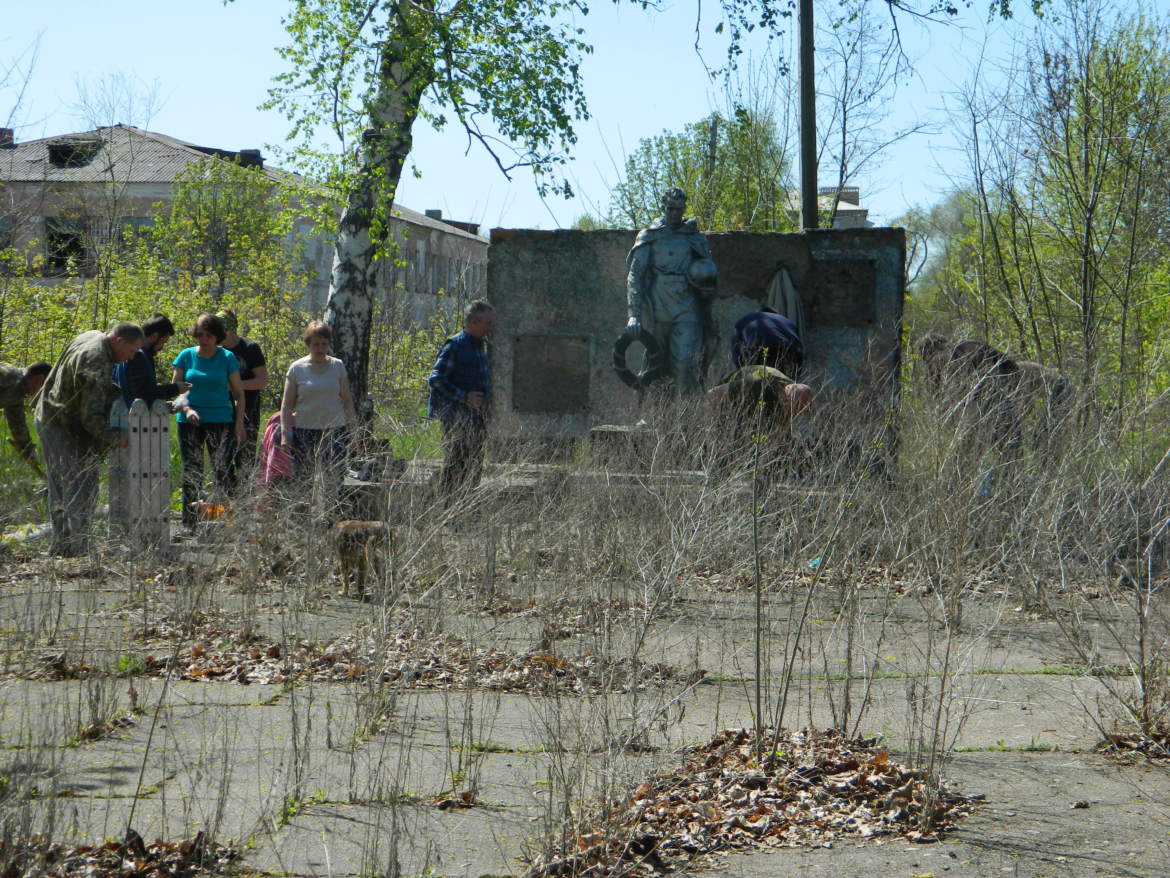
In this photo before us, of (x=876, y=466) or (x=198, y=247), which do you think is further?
(x=198, y=247)

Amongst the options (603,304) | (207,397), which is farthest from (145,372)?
(603,304)

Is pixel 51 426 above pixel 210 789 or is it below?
above

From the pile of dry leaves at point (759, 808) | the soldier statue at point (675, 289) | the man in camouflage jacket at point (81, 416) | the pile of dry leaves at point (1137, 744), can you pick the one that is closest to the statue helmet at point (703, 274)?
the soldier statue at point (675, 289)

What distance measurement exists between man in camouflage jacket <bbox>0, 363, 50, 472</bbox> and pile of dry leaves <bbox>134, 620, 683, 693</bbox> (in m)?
4.84

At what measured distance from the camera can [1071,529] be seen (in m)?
6.91

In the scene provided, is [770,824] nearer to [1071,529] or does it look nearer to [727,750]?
[727,750]

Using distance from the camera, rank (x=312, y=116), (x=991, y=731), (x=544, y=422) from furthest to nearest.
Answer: (x=544, y=422) < (x=312, y=116) < (x=991, y=731)

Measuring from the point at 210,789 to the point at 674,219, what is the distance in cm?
964

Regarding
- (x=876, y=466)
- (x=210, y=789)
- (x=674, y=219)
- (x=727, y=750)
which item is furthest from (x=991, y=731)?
(x=674, y=219)

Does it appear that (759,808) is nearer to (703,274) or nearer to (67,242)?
(703,274)

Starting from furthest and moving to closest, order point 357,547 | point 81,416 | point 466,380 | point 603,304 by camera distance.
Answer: point 603,304 → point 466,380 → point 81,416 → point 357,547

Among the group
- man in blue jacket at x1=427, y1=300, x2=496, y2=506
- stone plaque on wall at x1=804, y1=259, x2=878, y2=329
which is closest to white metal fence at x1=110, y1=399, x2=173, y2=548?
man in blue jacket at x1=427, y1=300, x2=496, y2=506

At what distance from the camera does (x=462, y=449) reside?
999cm

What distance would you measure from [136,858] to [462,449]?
6.43m
